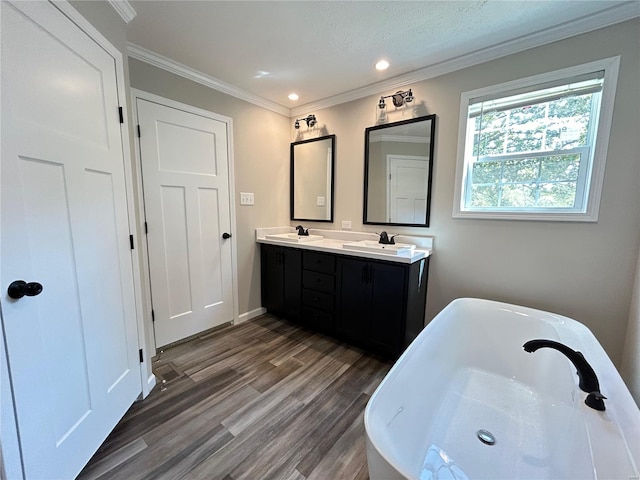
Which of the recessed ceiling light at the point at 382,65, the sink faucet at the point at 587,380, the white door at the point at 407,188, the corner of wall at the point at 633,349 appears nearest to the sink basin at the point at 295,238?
the white door at the point at 407,188

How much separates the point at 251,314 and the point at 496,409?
2.29 m

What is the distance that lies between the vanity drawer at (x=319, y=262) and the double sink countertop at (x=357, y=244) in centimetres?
6

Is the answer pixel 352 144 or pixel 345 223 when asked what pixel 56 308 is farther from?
pixel 352 144

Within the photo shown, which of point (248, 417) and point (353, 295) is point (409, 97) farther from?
point (248, 417)

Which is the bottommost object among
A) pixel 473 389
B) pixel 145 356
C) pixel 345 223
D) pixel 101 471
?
pixel 101 471

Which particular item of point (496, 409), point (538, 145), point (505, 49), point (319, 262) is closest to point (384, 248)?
point (319, 262)

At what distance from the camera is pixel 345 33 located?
1713 mm

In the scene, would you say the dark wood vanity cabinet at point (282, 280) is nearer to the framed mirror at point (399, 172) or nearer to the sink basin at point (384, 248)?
the sink basin at point (384, 248)

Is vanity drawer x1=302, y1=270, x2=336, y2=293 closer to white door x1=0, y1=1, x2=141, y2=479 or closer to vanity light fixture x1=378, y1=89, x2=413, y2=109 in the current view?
white door x1=0, y1=1, x2=141, y2=479

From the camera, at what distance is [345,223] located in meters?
2.79

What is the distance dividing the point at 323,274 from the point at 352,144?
1376 mm

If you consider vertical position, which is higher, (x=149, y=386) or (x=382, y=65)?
(x=382, y=65)

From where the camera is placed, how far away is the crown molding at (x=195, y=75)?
6.23ft

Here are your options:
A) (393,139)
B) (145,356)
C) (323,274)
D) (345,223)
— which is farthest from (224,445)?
(393,139)
